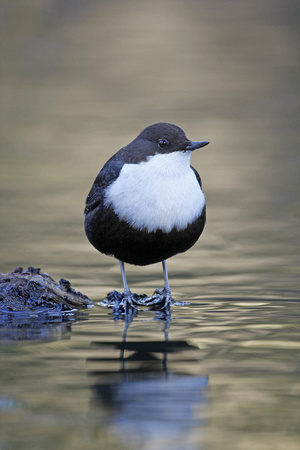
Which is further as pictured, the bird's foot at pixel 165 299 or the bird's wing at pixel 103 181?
the bird's wing at pixel 103 181

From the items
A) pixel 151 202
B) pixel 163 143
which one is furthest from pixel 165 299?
pixel 163 143

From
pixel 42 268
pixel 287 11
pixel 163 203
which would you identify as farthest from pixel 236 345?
pixel 287 11

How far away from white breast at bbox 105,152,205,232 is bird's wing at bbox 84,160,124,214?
4.3 inches

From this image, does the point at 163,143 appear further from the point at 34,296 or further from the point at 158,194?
the point at 34,296

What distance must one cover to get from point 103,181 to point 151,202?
0.59 m

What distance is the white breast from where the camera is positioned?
5.18 meters

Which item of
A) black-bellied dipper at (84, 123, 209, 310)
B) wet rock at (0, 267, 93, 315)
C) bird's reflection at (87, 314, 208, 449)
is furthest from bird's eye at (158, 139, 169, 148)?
bird's reflection at (87, 314, 208, 449)

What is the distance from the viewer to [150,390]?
3.35 metres

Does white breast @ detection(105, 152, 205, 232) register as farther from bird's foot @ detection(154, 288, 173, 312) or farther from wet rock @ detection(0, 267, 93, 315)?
wet rock @ detection(0, 267, 93, 315)

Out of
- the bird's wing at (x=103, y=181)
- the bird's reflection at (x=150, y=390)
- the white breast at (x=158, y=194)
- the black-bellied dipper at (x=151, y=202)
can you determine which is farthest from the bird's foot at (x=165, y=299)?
the bird's reflection at (x=150, y=390)

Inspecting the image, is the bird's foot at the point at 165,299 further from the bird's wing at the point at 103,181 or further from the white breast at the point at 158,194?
the bird's wing at the point at 103,181

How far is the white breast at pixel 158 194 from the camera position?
17.0 feet

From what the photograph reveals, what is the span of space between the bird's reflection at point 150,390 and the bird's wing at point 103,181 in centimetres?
143

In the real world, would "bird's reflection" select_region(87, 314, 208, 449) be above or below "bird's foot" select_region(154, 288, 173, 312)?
below
